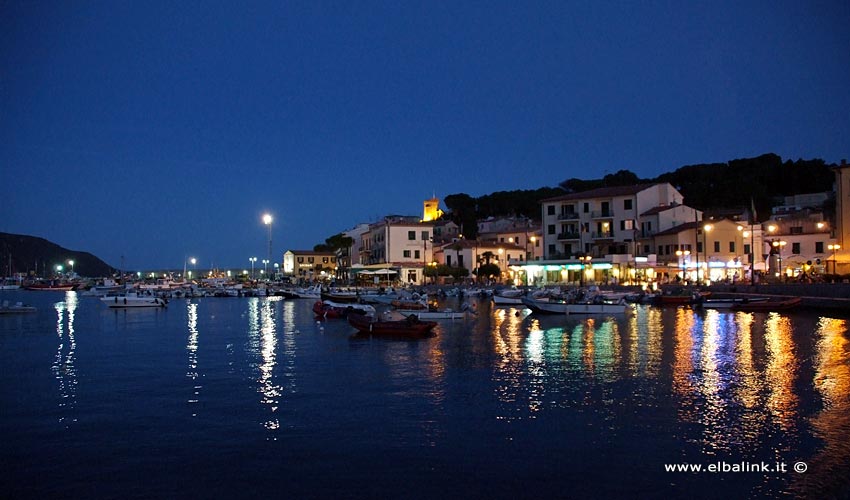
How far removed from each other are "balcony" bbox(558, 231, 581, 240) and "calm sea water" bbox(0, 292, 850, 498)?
39.6 metres

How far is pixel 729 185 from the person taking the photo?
8500 cm

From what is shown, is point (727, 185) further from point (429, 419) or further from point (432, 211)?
point (429, 419)

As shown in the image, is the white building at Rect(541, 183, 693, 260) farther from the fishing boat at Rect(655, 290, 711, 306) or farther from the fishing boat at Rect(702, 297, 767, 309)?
the fishing boat at Rect(702, 297, 767, 309)

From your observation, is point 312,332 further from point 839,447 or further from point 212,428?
point 839,447

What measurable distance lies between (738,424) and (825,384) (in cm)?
588

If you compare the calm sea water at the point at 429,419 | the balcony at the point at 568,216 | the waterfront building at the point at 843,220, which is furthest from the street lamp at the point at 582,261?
the calm sea water at the point at 429,419

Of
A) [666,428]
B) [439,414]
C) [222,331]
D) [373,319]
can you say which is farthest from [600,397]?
[222,331]

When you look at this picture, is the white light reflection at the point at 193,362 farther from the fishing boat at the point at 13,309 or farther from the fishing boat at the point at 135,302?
the fishing boat at the point at 13,309

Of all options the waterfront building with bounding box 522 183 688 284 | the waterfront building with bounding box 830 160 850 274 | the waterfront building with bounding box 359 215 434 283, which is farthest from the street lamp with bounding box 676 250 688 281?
the waterfront building with bounding box 359 215 434 283

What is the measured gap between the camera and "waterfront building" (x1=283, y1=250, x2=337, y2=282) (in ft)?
395

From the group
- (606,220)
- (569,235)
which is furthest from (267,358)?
(606,220)

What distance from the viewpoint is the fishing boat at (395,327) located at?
3042cm

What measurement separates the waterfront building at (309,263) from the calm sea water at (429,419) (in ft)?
302

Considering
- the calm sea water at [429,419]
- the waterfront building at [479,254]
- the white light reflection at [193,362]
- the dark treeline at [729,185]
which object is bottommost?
the calm sea water at [429,419]
